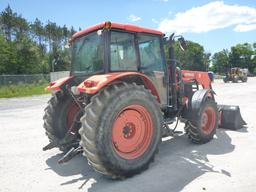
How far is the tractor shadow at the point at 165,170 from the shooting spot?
4.04 metres

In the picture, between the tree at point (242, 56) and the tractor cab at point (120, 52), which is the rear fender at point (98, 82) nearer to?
the tractor cab at point (120, 52)

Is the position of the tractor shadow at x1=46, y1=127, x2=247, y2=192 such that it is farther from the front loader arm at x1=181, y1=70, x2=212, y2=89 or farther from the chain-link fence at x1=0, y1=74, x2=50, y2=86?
the chain-link fence at x1=0, y1=74, x2=50, y2=86

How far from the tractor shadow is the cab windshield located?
1705 millimetres

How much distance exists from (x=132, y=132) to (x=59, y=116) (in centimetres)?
179

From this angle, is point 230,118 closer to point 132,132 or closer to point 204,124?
point 204,124

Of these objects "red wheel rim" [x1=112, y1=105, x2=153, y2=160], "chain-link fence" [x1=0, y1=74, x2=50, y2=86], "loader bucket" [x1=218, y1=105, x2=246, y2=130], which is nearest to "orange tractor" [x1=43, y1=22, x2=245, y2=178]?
"red wheel rim" [x1=112, y1=105, x2=153, y2=160]

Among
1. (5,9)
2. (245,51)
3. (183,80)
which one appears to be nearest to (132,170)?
(183,80)

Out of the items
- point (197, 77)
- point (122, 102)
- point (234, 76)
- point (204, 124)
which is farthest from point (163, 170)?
point (234, 76)

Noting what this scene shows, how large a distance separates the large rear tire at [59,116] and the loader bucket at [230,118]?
3.84 metres

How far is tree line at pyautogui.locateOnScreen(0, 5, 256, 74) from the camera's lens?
45.4 meters

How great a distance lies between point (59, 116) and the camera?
5.69 metres

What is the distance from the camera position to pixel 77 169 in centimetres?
488

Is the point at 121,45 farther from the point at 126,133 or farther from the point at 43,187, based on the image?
the point at 43,187

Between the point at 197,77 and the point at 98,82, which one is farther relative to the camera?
the point at 197,77
